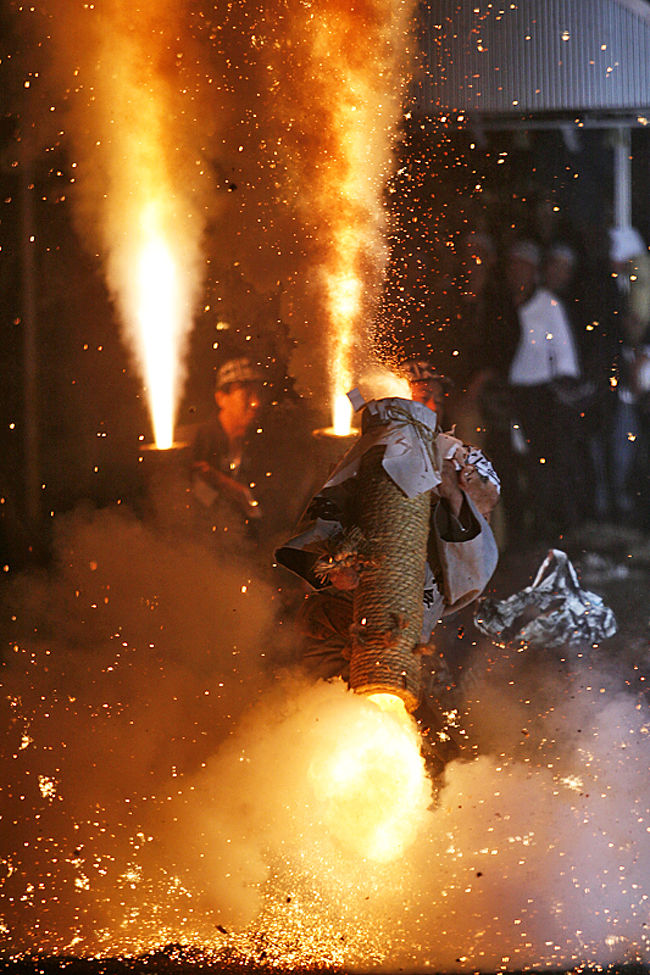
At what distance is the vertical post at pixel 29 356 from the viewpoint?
179 cm

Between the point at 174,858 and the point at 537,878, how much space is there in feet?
2.01

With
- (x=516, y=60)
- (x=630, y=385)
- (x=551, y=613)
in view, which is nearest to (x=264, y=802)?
(x=551, y=613)

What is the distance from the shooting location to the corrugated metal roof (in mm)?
1738

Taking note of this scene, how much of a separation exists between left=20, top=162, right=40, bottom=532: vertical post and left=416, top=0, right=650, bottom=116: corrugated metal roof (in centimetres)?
74

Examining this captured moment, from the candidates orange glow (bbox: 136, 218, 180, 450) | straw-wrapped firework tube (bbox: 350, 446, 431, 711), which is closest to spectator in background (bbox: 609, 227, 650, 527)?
straw-wrapped firework tube (bbox: 350, 446, 431, 711)

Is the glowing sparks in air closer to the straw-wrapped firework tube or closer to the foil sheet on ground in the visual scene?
the straw-wrapped firework tube

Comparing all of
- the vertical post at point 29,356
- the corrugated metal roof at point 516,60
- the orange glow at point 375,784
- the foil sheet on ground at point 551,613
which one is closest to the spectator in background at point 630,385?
the foil sheet on ground at point 551,613

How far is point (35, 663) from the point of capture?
1.75 metres

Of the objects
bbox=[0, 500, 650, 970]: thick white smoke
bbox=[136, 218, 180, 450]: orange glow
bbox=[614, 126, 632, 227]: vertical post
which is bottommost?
bbox=[0, 500, 650, 970]: thick white smoke

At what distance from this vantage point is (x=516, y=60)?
1743mm

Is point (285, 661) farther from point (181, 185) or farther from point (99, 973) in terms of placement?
point (181, 185)

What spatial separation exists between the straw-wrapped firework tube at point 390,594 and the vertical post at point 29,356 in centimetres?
64

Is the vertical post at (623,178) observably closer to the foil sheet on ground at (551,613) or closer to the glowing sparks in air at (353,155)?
the glowing sparks in air at (353,155)

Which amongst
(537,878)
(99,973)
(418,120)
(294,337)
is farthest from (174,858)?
(418,120)
